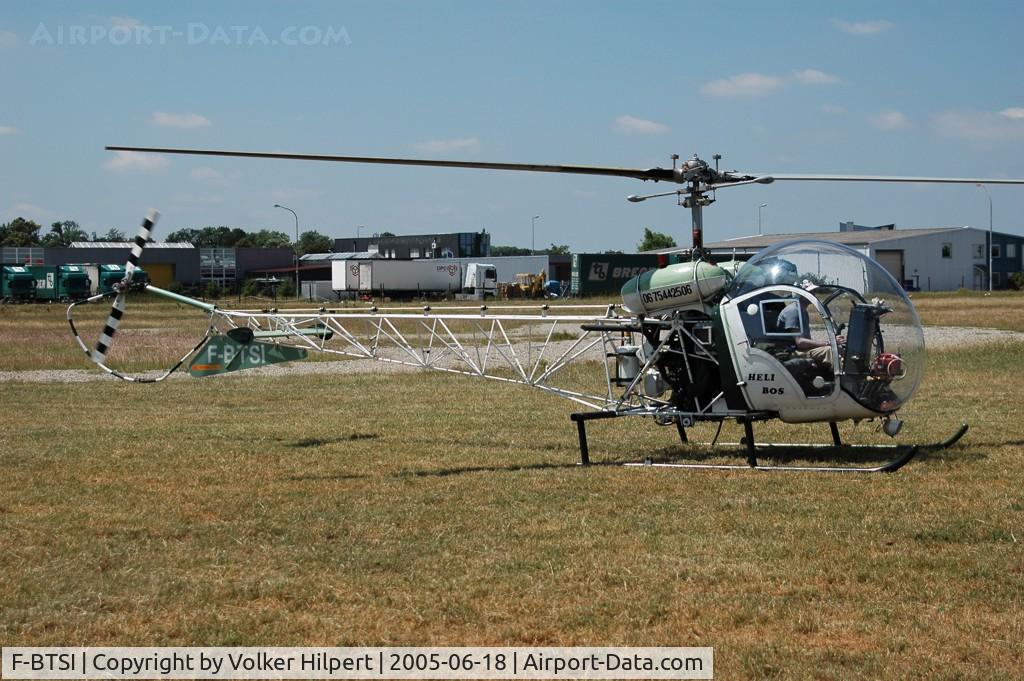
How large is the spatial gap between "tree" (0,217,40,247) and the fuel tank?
495ft

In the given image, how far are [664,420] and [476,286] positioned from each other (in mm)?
69911

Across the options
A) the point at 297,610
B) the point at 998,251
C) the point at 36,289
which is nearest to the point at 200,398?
the point at 297,610

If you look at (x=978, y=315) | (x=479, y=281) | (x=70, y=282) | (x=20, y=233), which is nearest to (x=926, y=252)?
(x=479, y=281)

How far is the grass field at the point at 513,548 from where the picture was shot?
5.93 meters

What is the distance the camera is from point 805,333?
1026 cm

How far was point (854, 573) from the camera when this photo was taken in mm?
6863

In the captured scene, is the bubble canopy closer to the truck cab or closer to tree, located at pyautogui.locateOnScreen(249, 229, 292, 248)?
the truck cab

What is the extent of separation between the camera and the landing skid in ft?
33.8

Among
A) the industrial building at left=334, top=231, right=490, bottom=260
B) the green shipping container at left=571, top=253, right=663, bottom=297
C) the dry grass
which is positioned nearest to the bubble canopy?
the dry grass

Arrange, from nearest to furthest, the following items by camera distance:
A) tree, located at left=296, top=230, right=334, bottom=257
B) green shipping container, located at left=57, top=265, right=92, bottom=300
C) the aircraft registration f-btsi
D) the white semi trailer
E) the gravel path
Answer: the aircraft registration f-btsi, the gravel path, green shipping container, located at left=57, top=265, right=92, bottom=300, the white semi trailer, tree, located at left=296, top=230, right=334, bottom=257

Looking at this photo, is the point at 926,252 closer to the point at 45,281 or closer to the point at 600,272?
the point at 600,272

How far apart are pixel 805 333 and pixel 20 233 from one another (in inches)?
6333

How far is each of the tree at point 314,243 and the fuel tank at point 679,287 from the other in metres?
143

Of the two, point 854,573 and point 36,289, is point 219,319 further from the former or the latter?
point 36,289
